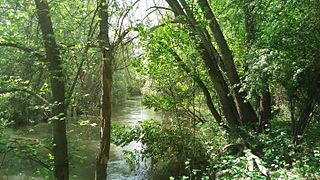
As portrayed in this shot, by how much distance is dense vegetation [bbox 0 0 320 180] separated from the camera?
6180mm

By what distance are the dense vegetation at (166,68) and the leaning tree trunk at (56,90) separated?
2 centimetres

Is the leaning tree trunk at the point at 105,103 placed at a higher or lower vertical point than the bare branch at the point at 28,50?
lower

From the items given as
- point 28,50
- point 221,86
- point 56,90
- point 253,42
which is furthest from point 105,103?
point 253,42

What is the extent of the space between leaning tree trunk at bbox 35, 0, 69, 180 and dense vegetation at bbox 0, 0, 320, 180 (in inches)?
0.7

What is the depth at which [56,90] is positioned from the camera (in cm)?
663

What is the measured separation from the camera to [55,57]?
21.1 feet

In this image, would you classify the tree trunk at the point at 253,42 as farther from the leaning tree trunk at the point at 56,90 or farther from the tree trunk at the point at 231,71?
the leaning tree trunk at the point at 56,90

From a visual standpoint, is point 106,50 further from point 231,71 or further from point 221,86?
point 221,86

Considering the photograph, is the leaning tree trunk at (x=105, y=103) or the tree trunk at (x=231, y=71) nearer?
the leaning tree trunk at (x=105, y=103)

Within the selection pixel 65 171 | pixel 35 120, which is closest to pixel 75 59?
pixel 65 171

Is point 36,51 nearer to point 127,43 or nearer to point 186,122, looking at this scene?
point 127,43

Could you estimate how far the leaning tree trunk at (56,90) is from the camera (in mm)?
6250

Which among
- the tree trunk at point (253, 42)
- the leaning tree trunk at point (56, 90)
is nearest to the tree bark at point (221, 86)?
the tree trunk at point (253, 42)

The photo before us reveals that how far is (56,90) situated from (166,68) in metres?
2.74
